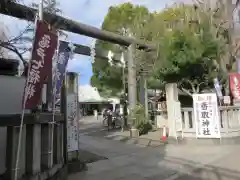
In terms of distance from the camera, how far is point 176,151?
10359 mm

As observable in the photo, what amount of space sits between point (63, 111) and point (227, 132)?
23.6ft

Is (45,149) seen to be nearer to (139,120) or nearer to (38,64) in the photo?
(38,64)

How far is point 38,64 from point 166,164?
5.42m

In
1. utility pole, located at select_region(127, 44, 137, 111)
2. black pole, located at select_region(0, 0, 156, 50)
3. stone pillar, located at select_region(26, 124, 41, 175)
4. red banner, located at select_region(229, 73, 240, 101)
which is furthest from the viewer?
utility pole, located at select_region(127, 44, 137, 111)

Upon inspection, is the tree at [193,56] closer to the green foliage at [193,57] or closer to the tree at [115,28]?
the green foliage at [193,57]

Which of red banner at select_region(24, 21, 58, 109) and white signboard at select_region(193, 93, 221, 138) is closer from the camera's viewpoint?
red banner at select_region(24, 21, 58, 109)

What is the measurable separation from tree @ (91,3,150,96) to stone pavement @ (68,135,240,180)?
48.1ft

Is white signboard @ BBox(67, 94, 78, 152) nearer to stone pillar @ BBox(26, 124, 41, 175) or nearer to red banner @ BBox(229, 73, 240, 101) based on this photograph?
stone pillar @ BBox(26, 124, 41, 175)

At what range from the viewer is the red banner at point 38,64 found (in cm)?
469

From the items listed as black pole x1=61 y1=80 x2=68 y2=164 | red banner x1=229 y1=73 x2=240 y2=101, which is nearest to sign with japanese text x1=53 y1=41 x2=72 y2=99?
black pole x1=61 y1=80 x2=68 y2=164

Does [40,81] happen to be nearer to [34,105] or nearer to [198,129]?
[34,105]

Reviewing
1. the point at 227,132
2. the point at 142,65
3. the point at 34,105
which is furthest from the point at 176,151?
the point at 142,65

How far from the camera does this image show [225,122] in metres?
11.5

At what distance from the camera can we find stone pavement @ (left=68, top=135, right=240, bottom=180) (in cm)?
718
